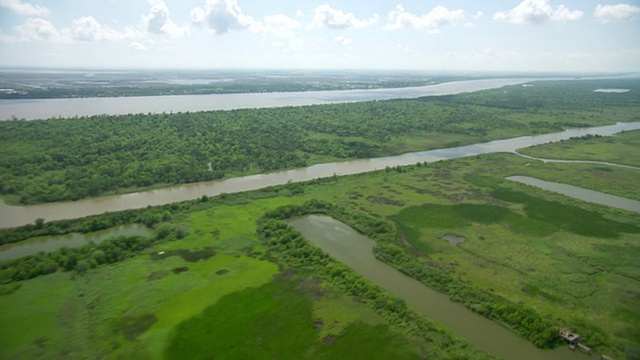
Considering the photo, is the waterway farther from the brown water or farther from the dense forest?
the brown water

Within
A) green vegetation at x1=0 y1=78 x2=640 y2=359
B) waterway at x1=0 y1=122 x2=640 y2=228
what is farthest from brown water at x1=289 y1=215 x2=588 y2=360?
waterway at x1=0 y1=122 x2=640 y2=228

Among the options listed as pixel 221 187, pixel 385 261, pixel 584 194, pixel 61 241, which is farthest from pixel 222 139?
pixel 584 194

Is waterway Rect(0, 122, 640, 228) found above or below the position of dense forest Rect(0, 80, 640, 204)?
below

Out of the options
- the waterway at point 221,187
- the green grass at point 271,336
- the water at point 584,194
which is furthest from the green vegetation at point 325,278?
the waterway at point 221,187

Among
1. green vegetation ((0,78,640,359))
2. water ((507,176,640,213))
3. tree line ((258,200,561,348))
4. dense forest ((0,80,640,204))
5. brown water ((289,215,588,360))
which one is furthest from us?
dense forest ((0,80,640,204))

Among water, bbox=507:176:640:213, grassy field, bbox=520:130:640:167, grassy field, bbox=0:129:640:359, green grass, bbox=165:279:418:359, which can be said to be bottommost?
green grass, bbox=165:279:418:359

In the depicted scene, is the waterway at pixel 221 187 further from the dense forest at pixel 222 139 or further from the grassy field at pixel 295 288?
the grassy field at pixel 295 288

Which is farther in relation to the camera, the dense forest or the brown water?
the dense forest

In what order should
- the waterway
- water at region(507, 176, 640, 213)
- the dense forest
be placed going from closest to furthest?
the waterway
water at region(507, 176, 640, 213)
the dense forest
